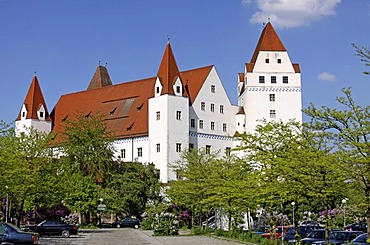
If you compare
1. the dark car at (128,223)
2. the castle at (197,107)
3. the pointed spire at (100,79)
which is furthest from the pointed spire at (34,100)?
the dark car at (128,223)

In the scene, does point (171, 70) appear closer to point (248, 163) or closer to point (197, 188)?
point (197, 188)

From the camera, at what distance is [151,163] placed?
7344 cm

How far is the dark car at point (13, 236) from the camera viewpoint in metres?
23.1

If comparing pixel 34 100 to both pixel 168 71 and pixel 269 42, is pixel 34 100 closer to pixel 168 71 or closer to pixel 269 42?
pixel 168 71

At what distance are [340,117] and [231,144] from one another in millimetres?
61273

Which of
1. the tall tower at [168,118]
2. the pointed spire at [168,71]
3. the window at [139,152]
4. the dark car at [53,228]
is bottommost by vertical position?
the dark car at [53,228]

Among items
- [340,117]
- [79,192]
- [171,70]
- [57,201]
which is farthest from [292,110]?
[340,117]

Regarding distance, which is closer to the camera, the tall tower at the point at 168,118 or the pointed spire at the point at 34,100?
the tall tower at the point at 168,118

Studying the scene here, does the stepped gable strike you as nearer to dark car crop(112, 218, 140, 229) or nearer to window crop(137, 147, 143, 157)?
window crop(137, 147, 143, 157)

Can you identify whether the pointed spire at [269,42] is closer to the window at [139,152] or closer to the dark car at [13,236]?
the window at [139,152]

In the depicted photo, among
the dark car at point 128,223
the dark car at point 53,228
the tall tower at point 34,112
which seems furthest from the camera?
the tall tower at point 34,112

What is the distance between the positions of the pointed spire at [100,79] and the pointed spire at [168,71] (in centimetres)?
2724

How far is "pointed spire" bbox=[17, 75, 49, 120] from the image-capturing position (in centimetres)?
8912

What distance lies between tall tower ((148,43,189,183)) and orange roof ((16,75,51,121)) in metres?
21.1
